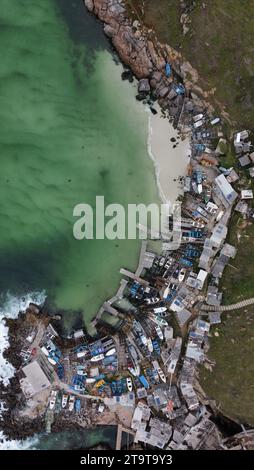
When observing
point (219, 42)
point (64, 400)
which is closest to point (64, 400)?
point (64, 400)

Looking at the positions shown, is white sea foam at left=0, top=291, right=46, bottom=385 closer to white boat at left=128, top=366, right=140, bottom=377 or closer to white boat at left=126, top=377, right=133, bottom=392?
white boat at left=128, top=366, right=140, bottom=377

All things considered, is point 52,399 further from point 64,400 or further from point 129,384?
point 129,384

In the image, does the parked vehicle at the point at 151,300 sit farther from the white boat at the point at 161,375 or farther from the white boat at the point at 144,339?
the white boat at the point at 161,375

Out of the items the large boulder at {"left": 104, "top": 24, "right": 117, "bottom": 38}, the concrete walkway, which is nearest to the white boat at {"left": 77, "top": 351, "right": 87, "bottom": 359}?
the concrete walkway

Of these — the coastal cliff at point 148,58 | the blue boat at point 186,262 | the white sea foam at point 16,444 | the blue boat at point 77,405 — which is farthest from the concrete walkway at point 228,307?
the white sea foam at point 16,444

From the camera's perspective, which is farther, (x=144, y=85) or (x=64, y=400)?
(x=144, y=85)

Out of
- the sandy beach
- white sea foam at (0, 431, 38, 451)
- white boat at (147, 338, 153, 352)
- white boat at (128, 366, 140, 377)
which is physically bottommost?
white sea foam at (0, 431, 38, 451)
